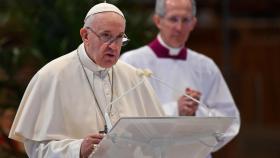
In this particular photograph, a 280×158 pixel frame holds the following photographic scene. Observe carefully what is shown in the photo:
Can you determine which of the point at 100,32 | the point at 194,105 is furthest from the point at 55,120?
the point at 194,105

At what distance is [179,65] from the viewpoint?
690cm

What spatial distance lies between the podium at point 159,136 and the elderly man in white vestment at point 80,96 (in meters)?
0.20

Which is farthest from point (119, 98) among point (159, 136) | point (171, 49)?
point (171, 49)

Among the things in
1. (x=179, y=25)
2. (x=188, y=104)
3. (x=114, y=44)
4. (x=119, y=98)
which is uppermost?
(x=114, y=44)

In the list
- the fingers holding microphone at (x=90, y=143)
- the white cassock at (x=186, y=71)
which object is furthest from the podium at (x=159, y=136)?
the white cassock at (x=186, y=71)

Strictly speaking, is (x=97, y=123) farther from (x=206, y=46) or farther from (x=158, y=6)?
(x=206, y=46)

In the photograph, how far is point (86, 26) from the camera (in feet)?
16.9

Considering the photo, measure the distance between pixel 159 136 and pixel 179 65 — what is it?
211cm

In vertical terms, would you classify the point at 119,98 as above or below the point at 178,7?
below

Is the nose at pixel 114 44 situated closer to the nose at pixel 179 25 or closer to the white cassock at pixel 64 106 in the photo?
the white cassock at pixel 64 106

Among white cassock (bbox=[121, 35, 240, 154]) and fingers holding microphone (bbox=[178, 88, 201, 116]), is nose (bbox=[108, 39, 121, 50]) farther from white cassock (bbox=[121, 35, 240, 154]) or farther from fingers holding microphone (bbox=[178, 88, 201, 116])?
white cassock (bbox=[121, 35, 240, 154])

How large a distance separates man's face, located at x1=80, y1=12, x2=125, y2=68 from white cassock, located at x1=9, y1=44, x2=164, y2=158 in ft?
0.77

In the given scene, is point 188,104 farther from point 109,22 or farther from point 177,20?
point 109,22

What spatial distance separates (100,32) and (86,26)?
0.13m
